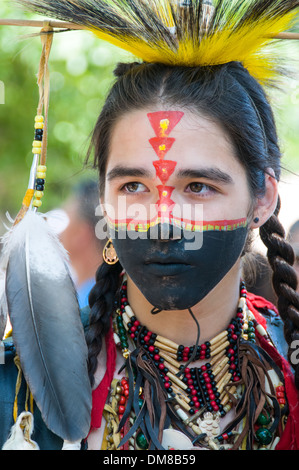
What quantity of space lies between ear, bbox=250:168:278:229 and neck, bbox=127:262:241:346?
10.2 inches

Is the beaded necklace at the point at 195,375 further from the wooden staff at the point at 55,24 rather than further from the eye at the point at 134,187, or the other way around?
the wooden staff at the point at 55,24

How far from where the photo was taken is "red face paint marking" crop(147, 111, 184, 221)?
238 centimetres

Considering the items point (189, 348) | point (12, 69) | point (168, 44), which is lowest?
point (189, 348)

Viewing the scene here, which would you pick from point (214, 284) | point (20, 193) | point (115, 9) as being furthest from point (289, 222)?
point (20, 193)

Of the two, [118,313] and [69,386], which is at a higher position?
[118,313]

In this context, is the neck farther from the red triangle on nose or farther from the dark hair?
the red triangle on nose

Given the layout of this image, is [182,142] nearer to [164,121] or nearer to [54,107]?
[164,121]

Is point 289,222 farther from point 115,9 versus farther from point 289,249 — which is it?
point 115,9

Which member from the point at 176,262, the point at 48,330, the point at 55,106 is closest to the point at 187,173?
the point at 176,262

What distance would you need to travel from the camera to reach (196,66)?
2.56m

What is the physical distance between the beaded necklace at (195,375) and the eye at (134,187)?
0.51m

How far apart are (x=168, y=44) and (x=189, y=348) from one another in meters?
1.23

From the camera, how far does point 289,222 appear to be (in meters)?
4.48
